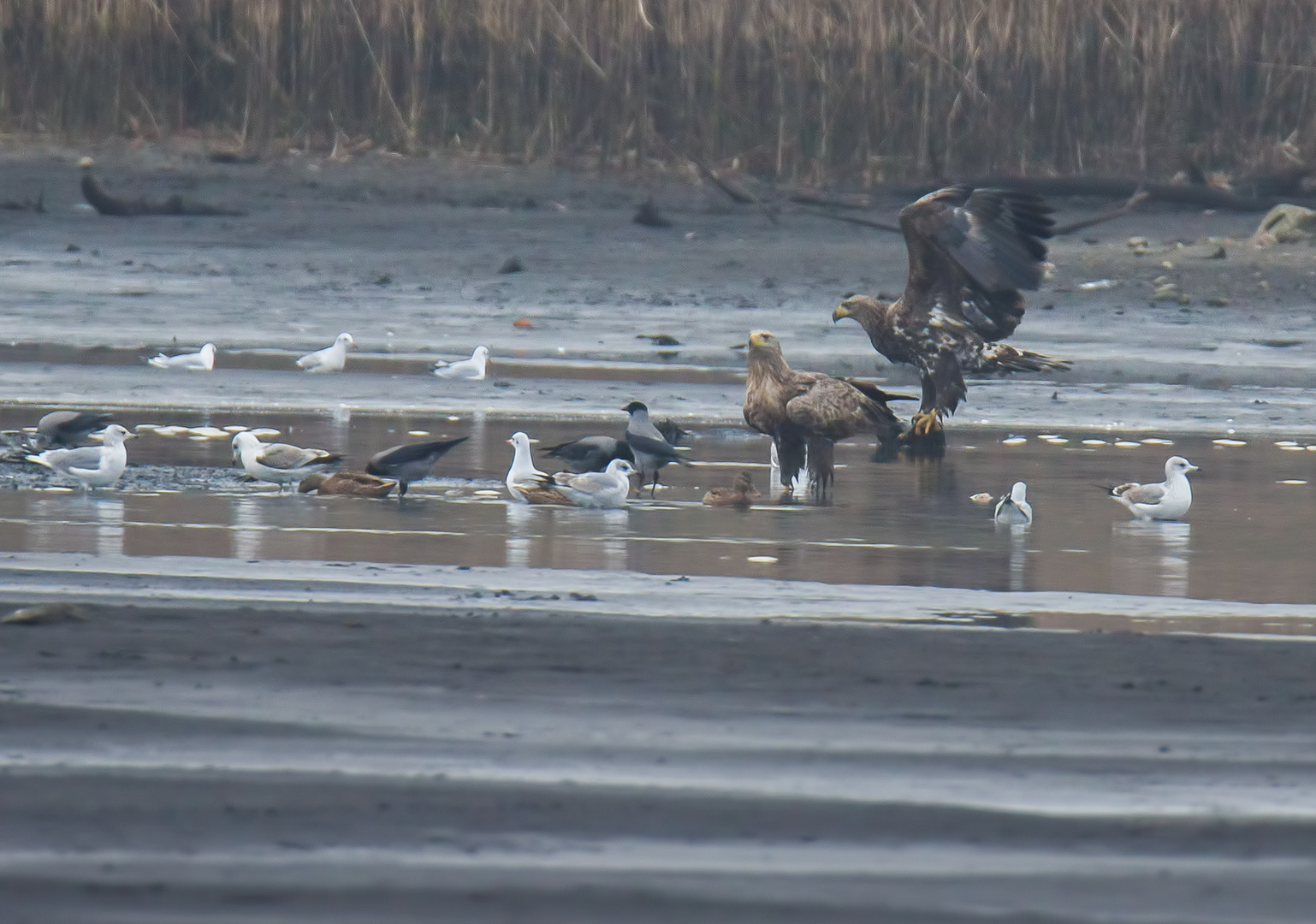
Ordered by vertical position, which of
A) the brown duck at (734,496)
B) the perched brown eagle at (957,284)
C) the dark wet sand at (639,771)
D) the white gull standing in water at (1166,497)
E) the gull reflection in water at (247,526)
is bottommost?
the dark wet sand at (639,771)

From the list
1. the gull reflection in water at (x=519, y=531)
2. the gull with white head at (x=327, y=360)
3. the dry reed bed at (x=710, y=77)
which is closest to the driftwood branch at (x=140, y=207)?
the dry reed bed at (x=710, y=77)

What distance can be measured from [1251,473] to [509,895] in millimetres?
7507

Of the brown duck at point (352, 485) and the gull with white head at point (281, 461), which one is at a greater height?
the gull with white head at point (281, 461)

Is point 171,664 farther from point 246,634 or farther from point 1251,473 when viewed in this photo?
point 1251,473

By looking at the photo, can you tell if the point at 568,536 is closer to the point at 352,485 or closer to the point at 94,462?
the point at 352,485

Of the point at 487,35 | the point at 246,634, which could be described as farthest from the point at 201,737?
the point at 487,35

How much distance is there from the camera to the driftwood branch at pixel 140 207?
71.5 ft

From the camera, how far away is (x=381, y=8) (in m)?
24.0

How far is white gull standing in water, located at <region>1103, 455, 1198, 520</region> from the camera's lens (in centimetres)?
1018

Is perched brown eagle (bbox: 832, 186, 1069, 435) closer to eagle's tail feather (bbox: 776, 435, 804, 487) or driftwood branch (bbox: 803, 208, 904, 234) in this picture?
eagle's tail feather (bbox: 776, 435, 804, 487)

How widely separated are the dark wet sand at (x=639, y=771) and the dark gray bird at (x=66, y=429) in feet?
13.4

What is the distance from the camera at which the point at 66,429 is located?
37.1 ft

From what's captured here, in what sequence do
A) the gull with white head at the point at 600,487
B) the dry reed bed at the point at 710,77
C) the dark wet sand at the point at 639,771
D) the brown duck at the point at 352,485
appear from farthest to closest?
the dry reed bed at the point at 710,77
the brown duck at the point at 352,485
the gull with white head at the point at 600,487
the dark wet sand at the point at 639,771

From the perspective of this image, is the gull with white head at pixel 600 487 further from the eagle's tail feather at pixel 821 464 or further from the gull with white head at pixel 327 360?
the gull with white head at pixel 327 360
